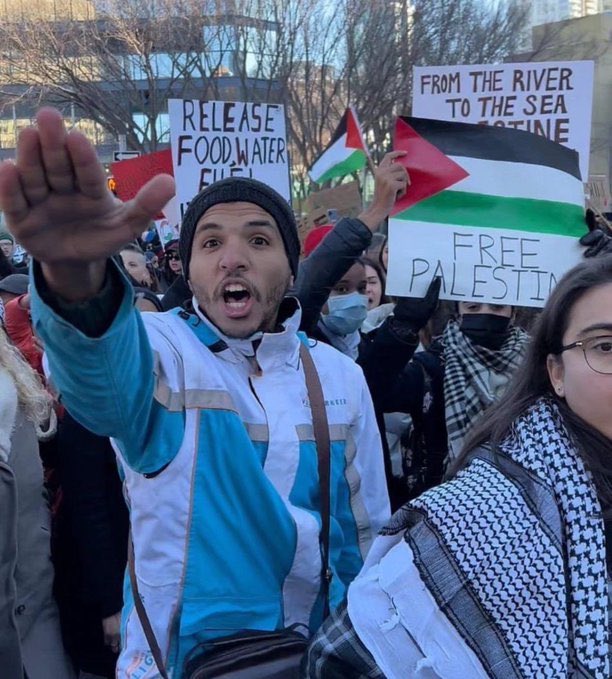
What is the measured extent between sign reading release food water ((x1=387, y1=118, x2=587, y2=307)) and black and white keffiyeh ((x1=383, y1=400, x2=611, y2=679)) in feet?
5.91

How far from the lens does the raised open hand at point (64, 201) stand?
119 centimetres

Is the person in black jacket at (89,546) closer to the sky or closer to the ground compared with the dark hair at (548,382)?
closer to the ground

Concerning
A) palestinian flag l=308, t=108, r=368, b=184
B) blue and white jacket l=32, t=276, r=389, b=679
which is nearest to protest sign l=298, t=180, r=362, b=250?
palestinian flag l=308, t=108, r=368, b=184

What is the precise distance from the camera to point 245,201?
7.61ft

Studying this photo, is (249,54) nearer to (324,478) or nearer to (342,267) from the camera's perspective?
(342,267)

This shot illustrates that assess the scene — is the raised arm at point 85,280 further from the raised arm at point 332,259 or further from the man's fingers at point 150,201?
the raised arm at point 332,259

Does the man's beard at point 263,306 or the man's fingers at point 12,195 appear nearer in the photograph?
the man's fingers at point 12,195

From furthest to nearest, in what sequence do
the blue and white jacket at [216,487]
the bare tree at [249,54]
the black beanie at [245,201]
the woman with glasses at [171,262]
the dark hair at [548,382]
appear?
the bare tree at [249,54], the woman with glasses at [171,262], the black beanie at [245,201], the blue and white jacket at [216,487], the dark hair at [548,382]

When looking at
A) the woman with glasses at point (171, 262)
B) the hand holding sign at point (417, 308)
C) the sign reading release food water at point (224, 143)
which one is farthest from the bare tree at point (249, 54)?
the hand holding sign at point (417, 308)

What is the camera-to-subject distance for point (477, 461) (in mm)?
1635

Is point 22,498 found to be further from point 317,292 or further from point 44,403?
point 317,292

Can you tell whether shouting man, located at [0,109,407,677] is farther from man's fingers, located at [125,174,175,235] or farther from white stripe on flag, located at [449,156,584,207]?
white stripe on flag, located at [449,156,584,207]

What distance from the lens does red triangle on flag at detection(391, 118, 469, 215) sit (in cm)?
342

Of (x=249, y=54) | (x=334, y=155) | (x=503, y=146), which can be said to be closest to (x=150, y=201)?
(x=503, y=146)
